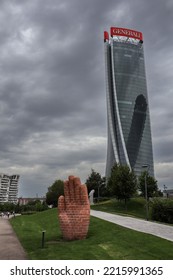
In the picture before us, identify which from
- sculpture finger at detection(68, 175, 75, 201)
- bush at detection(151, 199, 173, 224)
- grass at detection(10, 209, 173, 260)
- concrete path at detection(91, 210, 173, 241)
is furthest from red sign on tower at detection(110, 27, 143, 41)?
grass at detection(10, 209, 173, 260)

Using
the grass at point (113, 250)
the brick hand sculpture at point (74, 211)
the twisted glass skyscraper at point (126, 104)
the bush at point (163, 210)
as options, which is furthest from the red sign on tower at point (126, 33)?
the grass at point (113, 250)

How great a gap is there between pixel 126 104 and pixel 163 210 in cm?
9757

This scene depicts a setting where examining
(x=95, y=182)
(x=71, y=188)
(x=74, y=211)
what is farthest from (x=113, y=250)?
(x=95, y=182)

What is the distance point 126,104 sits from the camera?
127m

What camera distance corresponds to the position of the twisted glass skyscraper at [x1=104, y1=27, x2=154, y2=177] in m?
121

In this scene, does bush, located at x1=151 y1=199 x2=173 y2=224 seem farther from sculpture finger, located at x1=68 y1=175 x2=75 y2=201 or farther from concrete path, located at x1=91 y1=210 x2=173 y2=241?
sculpture finger, located at x1=68 y1=175 x2=75 y2=201

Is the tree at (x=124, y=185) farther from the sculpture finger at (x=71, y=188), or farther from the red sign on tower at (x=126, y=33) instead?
the red sign on tower at (x=126, y=33)

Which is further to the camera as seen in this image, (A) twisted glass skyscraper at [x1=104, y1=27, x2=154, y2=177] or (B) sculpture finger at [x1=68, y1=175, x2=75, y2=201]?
(A) twisted glass skyscraper at [x1=104, y1=27, x2=154, y2=177]

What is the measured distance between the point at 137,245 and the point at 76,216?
475 cm

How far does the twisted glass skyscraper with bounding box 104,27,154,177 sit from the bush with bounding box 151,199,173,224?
8325 centimetres

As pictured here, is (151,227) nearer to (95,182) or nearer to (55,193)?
(95,182)

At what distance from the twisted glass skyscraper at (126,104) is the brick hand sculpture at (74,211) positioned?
98313mm

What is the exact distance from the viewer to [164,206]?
1276 inches

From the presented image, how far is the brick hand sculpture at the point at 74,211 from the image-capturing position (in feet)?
62.1
